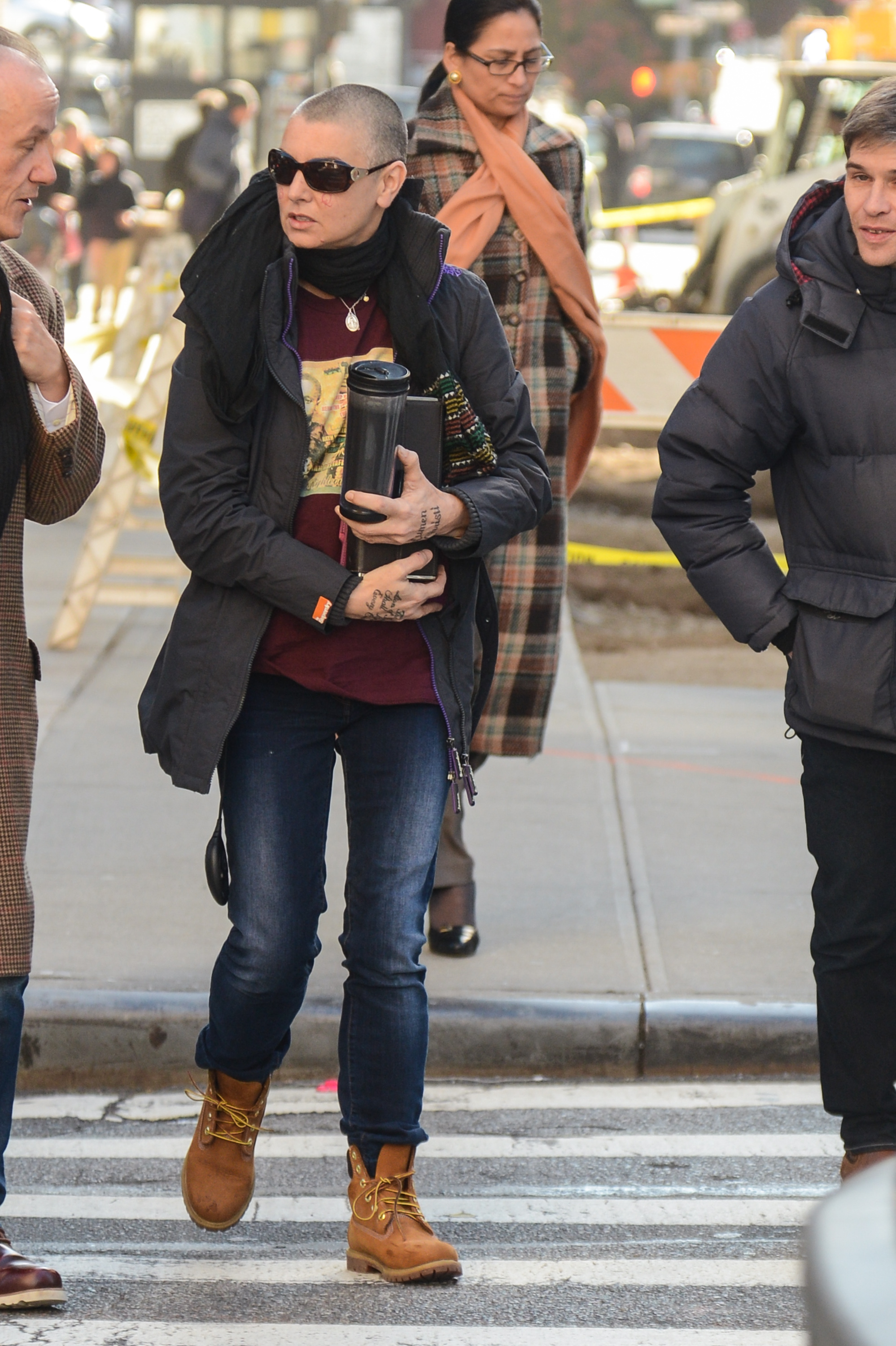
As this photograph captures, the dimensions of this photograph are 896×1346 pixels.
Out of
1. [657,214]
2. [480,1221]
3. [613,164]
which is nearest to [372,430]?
[480,1221]

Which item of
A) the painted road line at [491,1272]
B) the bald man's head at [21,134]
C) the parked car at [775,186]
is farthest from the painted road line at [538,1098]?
the parked car at [775,186]

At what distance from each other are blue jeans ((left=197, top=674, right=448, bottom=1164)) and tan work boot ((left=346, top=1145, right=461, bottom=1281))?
0.04 metres

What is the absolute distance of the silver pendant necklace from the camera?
342 centimetres

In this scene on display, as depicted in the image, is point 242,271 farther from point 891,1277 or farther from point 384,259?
point 891,1277

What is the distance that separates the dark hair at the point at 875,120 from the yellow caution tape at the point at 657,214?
991 inches

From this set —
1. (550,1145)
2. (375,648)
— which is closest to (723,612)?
(375,648)

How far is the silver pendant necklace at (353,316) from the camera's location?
3416 mm

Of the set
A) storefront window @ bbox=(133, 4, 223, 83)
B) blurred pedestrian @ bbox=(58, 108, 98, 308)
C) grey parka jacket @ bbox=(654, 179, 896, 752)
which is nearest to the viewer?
grey parka jacket @ bbox=(654, 179, 896, 752)

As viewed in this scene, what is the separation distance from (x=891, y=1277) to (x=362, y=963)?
1.99 metres

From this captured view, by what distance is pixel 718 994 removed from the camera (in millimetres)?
4836

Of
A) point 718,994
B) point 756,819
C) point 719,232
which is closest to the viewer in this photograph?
point 718,994

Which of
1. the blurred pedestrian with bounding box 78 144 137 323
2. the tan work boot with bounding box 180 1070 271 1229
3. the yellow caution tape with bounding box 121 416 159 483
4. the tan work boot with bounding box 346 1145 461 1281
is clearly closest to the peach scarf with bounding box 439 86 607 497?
the tan work boot with bounding box 180 1070 271 1229

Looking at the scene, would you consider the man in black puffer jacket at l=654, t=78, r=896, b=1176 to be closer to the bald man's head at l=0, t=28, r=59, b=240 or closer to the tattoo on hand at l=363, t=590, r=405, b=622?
the tattoo on hand at l=363, t=590, r=405, b=622

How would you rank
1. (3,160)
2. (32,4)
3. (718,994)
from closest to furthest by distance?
(3,160) < (718,994) < (32,4)
